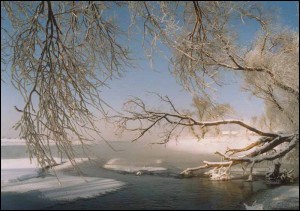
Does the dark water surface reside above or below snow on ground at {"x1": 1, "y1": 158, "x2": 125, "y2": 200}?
below

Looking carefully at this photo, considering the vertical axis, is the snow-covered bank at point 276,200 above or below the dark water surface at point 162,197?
below

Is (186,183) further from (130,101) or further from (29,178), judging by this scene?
(29,178)

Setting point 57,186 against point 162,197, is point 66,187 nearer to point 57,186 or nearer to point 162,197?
point 57,186

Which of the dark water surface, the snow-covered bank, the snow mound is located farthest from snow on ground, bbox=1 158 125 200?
the snow-covered bank

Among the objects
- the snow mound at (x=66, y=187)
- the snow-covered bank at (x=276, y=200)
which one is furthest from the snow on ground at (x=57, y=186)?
the snow-covered bank at (x=276, y=200)

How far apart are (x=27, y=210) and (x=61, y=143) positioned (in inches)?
185

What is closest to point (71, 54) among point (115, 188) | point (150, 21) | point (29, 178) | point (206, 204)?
point (150, 21)

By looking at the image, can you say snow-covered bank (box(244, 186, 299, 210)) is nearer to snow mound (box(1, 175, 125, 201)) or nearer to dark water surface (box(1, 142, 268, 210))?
dark water surface (box(1, 142, 268, 210))

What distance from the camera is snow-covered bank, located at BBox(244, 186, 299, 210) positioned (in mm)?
7912

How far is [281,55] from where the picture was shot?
11945mm

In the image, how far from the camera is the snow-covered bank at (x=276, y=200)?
26.0ft

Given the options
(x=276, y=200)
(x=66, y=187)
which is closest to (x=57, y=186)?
(x=66, y=187)

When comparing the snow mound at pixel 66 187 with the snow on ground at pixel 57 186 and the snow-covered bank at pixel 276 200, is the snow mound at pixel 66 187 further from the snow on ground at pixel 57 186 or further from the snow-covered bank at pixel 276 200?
the snow-covered bank at pixel 276 200

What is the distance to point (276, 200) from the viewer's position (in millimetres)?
8594
